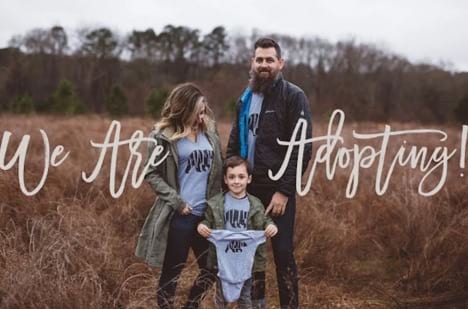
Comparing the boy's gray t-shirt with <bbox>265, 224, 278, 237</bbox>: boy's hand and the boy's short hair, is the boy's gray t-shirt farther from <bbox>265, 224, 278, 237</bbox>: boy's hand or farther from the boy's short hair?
the boy's short hair

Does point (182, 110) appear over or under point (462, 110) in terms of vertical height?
over

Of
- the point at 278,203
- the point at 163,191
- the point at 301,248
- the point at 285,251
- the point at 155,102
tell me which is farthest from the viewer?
the point at 155,102

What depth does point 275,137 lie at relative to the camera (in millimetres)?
2686

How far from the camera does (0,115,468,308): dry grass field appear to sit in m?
2.66

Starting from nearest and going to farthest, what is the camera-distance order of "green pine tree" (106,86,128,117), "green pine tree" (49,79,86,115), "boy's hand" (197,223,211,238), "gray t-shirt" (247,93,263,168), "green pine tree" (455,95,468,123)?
"boy's hand" (197,223,211,238)
"gray t-shirt" (247,93,263,168)
"green pine tree" (455,95,468,123)
"green pine tree" (49,79,86,115)
"green pine tree" (106,86,128,117)

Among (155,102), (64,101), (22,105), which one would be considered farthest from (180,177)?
(155,102)

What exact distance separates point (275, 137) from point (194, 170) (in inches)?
18.8

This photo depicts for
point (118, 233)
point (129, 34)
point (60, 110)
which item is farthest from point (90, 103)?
point (118, 233)

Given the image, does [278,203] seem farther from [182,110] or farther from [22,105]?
[22,105]

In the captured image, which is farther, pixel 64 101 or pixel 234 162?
pixel 64 101

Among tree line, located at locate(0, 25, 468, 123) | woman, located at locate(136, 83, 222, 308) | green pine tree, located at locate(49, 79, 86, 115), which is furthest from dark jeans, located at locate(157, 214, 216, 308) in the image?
green pine tree, located at locate(49, 79, 86, 115)

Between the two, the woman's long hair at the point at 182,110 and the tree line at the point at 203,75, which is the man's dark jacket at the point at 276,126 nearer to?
the woman's long hair at the point at 182,110

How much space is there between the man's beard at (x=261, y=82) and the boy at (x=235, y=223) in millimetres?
421

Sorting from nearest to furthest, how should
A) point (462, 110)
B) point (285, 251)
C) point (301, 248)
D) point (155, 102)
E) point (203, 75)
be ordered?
point (285, 251), point (301, 248), point (462, 110), point (155, 102), point (203, 75)
